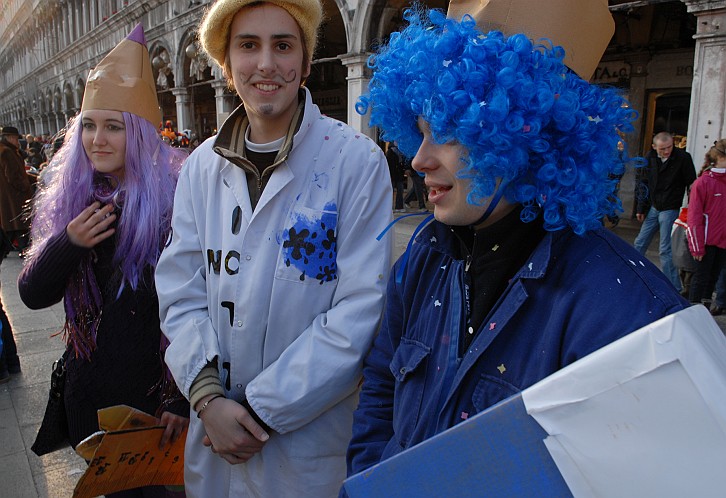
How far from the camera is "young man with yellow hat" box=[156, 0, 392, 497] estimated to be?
1599 mm

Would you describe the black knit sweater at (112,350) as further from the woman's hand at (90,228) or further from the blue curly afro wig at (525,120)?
the blue curly afro wig at (525,120)

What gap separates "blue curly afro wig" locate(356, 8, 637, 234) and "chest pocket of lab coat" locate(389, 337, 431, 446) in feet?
1.36

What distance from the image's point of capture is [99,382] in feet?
6.79

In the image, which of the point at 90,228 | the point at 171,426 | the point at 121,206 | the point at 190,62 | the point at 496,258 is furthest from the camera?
the point at 190,62

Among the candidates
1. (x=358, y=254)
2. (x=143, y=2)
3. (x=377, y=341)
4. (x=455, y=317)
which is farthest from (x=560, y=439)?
(x=143, y=2)

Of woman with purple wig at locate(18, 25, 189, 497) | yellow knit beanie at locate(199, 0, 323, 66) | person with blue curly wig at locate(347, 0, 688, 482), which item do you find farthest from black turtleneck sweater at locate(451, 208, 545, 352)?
woman with purple wig at locate(18, 25, 189, 497)

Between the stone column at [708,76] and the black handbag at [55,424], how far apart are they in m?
8.77

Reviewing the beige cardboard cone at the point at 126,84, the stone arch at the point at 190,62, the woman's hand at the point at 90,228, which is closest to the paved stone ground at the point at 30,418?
the woman's hand at the point at 90,228

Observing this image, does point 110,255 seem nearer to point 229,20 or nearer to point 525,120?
point 229,20

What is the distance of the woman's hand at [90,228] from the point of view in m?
2.04

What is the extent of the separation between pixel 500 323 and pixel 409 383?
1.13ft

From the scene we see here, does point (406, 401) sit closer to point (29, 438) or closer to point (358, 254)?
point (358, 254)

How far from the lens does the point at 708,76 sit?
306 inches

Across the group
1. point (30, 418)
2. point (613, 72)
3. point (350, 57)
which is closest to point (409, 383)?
point (30, 418)
